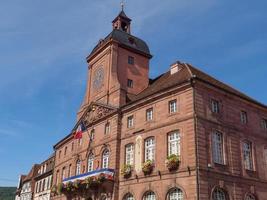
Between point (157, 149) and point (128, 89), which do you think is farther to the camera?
point (128, 89)

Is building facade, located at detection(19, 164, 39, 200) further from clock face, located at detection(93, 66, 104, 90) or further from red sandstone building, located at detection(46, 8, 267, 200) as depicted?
clock face, located at detection(93, 66, 104, 90)

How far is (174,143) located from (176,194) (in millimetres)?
3741

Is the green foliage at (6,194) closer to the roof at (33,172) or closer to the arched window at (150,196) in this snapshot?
the roof at (33,172)

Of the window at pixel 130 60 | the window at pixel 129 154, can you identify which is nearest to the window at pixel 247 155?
the window at pixel 129 154

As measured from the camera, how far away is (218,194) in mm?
23891

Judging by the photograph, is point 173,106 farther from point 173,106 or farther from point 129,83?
point 129,83

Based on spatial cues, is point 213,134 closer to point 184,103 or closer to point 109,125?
point 184,103

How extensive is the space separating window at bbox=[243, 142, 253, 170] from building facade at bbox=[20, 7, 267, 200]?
0.08 metres

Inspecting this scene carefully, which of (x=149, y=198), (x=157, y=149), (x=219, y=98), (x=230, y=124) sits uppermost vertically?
(x=219, y=98)

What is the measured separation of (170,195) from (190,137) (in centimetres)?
438

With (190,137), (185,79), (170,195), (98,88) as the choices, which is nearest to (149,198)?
(170,195)

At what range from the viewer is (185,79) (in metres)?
26.0

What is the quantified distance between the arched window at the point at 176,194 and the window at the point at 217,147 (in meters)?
3.40

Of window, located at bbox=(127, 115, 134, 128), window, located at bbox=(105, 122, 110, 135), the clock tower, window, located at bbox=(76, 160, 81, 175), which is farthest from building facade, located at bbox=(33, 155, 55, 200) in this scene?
window, located at bbox=(127, 115, 134, 128)
